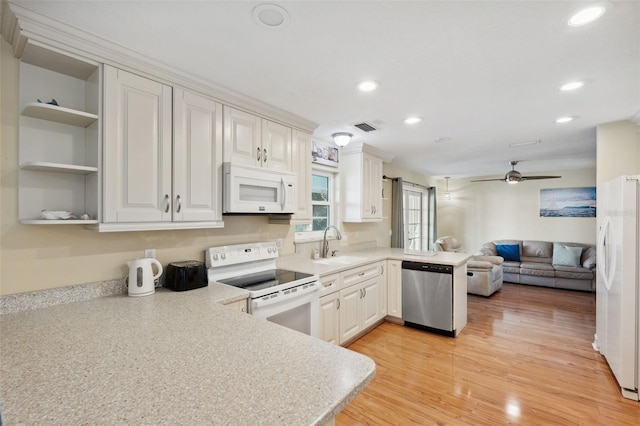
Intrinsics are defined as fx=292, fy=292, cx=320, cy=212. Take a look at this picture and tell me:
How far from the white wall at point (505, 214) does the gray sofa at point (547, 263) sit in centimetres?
35

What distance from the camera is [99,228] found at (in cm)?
162

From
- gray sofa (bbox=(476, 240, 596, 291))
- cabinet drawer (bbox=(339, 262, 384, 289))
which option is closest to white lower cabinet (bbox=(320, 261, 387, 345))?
cabinet drawer (bbox=(339, 262, 384, 289))

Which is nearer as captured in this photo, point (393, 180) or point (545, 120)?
point (545, 120)

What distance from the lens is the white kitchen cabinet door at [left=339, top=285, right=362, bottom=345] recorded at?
292 cm

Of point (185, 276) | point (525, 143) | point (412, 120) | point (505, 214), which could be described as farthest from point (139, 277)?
point (505, 214)

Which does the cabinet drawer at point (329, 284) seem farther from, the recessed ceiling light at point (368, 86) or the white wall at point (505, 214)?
the white wall at point (505, 214)

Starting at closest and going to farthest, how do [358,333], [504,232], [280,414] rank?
[280,414] → [358,333] → [504,232]

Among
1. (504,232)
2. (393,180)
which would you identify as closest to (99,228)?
(393,180)

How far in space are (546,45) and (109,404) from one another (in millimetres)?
2520

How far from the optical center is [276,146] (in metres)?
2.64

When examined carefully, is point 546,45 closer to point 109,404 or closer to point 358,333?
point 109,404

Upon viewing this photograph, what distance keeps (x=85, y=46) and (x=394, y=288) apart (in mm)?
3553

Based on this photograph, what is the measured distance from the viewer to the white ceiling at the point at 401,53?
1.39 meters

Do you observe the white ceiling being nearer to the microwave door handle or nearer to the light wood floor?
the microwave door handle
